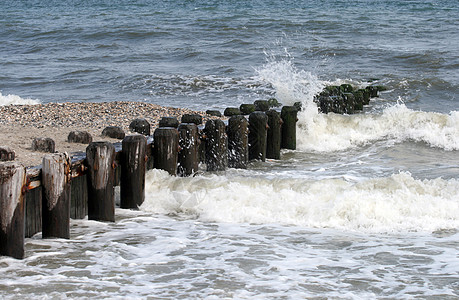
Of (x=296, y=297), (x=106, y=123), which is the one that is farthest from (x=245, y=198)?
(x=106, y=123)

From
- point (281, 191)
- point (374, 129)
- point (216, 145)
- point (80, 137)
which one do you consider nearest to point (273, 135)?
point (216, 145)

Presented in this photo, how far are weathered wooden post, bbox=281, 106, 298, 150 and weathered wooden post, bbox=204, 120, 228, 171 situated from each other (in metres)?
1.70

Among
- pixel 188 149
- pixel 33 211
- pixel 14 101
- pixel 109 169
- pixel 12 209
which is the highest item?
pixel 14 101

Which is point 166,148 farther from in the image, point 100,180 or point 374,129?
point 374,129

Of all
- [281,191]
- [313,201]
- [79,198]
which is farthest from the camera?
[281,191]

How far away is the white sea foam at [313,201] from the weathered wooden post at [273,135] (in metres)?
1.61

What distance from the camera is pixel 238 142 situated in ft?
29.8

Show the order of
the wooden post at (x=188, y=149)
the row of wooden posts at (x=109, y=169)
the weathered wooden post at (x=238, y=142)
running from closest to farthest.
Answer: the row of wooden posts at (x=109, y=169), the wooden post at (x=188, y=149), the weathered wooden post at (x=238, y=142)

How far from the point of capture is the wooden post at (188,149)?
8.08 m

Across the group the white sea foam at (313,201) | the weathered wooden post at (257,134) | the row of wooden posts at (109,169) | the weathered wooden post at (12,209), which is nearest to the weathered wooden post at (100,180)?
the row of wooden posts at (109,169)

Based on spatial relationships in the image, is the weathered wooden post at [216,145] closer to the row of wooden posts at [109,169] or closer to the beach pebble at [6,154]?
the row of wooden posts at [109,169]

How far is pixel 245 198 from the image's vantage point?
7547 millimetres

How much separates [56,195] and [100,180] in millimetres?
700

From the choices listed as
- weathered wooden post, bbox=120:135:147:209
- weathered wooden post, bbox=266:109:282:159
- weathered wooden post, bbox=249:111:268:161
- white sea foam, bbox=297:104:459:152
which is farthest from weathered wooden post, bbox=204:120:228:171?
white sea foam, bbox=297:104:459:152
